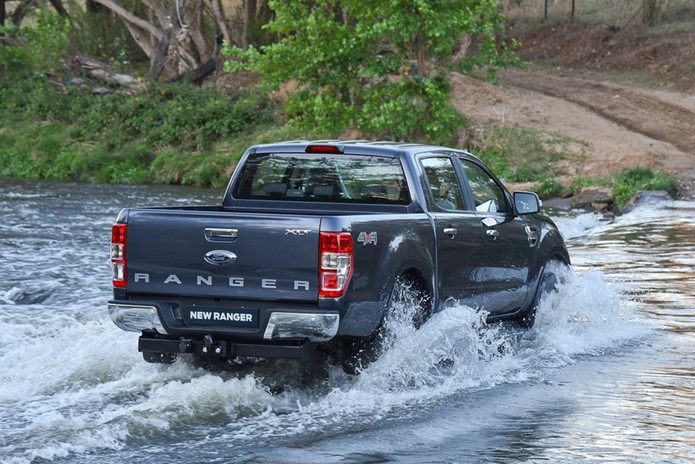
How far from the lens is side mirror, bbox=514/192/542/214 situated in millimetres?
11334

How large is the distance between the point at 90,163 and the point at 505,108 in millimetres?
12322

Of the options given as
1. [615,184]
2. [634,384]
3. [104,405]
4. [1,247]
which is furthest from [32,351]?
[615,184]

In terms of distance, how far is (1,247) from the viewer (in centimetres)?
2030

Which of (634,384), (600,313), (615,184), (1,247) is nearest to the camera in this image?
(634,384)

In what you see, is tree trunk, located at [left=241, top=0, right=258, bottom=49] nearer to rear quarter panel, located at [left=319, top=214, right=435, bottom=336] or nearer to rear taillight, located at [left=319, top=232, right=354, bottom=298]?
rear quarter panel, located at [left=319, top=214, right=435, bottom=336]

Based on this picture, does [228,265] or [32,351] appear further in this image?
[32,351]

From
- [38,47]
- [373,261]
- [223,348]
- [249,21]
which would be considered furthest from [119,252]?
[249,21]

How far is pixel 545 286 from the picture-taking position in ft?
39.7

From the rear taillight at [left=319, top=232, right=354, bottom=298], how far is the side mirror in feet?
10.3

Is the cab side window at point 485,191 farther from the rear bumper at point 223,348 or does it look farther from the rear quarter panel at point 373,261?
the rear bumper at point 223,348

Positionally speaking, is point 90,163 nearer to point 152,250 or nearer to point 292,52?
point 292,52

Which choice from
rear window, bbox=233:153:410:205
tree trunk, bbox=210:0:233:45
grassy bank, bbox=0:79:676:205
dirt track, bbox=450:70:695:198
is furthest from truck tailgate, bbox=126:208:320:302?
tree trunk, bbox=210:0:233:45

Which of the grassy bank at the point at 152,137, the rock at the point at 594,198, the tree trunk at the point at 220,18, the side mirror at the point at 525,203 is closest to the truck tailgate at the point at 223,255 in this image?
the side mirror at the point at 525,203

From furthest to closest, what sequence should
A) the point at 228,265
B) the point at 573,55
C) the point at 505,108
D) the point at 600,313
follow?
the point at 573,55, the point at 505,108, the point at 600,313, the point at 228,265
